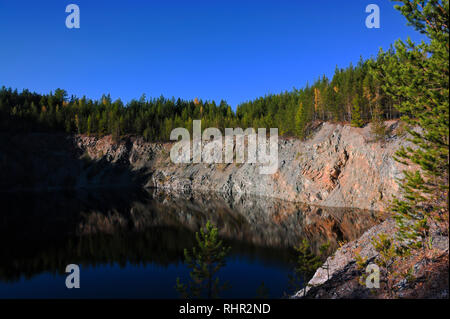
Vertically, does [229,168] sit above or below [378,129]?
below

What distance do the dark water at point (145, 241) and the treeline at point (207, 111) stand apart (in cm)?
2569

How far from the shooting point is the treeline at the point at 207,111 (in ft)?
192

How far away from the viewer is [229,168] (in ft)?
263

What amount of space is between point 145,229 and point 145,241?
6.41m

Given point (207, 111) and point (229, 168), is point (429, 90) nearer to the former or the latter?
point (229, 168)

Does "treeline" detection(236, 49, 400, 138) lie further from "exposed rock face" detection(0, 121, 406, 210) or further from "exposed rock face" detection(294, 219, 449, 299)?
"exposed rock face" detection(294, 219, 449, 299)

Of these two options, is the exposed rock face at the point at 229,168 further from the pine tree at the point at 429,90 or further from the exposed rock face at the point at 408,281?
the pine tree at the point at 429,90

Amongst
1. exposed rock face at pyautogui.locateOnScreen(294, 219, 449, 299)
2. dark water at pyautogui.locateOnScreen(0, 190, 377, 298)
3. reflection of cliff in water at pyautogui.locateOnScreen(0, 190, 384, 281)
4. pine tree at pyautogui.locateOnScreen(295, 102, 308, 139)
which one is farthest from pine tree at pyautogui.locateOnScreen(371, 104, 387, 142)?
exposed rock face at pyautogui.locateOnScreen(294, 219, 449, 299)

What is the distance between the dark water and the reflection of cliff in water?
111 millimetres

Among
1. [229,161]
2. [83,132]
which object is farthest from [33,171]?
[229,161]

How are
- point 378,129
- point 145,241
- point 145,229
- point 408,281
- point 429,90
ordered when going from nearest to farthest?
point 429,90, point 408,281, point 145,241, point 145,229, point 378,129

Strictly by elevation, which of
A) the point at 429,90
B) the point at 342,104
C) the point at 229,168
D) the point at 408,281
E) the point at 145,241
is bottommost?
the point at 145,241

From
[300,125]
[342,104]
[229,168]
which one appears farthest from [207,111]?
[342,104]

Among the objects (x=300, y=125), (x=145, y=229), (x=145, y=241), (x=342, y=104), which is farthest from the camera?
(x=300, y=125)
